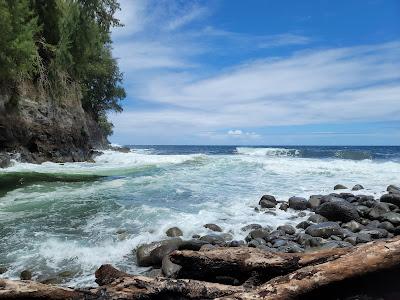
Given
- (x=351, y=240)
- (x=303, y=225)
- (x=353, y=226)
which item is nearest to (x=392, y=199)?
(x=353, y=226)

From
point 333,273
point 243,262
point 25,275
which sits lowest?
point 25,275

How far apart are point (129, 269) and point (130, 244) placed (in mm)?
1028

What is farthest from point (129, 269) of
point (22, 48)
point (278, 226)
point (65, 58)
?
point (65, 58)

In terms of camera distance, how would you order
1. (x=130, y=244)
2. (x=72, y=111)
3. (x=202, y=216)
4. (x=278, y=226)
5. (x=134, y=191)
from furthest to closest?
(x=72, y=111) → (x=134, y=191) → (x=202, y=216) → (x=278, y=226) → (x=130, y=244)

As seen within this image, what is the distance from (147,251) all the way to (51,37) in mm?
18361

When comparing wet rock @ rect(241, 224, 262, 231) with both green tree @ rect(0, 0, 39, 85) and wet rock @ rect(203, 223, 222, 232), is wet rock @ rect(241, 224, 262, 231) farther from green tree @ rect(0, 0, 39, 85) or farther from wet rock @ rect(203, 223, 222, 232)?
green tree @ rect(0, 0, 39, 85)

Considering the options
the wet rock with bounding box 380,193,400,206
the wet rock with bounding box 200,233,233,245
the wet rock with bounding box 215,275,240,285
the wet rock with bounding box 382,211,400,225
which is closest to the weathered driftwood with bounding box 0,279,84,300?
the wet rock with bounding box 215,275,240,285

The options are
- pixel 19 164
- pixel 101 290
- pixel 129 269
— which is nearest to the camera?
pixel 101 290

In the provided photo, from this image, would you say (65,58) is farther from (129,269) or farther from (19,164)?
(129,269)

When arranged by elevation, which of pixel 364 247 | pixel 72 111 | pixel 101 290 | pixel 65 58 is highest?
pixel 65 58

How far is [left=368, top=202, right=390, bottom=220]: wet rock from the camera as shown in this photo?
9.59 metres

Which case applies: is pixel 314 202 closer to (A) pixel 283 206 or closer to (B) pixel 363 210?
(A) pixel 283 206

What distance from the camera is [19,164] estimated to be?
19547 millimetres

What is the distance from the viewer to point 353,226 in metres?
8.78
